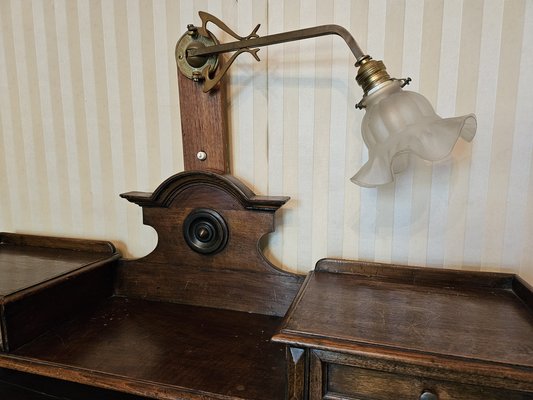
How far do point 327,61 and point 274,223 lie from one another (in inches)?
17.0

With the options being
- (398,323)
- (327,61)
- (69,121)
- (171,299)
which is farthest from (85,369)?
(327,61)

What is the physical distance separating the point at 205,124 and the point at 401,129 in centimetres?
53

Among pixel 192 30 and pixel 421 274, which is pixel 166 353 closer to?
pixel 421 274

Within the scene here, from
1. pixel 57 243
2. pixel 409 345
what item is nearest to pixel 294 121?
pixel 409 345

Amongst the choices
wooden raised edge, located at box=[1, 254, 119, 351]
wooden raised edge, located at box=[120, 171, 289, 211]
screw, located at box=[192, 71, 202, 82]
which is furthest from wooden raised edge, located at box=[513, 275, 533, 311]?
wooden raised edge, located at box=[1, 254, 119, 351]

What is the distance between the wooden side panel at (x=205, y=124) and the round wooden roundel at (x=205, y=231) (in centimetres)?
12

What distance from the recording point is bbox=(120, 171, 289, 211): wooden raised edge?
952 mm

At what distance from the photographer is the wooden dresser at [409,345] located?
0.55 meters

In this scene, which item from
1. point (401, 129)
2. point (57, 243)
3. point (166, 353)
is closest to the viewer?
point (401, 129)

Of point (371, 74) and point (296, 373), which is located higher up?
point (371, 74)

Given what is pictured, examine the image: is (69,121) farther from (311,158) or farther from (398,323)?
(398,323)

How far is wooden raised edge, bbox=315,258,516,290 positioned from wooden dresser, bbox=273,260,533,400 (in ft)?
0.15

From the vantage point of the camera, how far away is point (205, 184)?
101 cm

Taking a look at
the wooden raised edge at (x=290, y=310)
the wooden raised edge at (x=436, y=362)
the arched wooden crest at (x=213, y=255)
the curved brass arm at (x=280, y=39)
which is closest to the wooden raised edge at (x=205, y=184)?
the arched wooden crest at (x=213, y=255)
